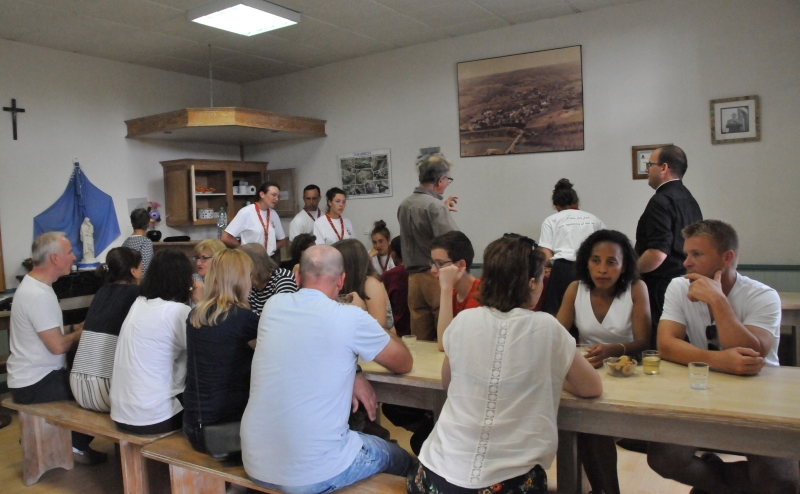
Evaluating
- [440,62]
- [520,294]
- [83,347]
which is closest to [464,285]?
[520,294]

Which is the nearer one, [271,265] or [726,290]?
[726,290]

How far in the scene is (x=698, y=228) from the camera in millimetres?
2406

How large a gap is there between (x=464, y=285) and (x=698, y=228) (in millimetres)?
1042

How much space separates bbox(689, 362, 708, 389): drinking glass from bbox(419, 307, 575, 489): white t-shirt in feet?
1.50

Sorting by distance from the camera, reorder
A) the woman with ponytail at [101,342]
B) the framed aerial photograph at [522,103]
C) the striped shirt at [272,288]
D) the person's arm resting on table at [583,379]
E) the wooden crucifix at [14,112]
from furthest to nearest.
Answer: the wooden crucifix at [14,112] → the framed aerial photograph at [522,103] → the striped shirt at [272,288] → the woman with ponytail at [101,342] → the person's arm resting on table at [583,379]

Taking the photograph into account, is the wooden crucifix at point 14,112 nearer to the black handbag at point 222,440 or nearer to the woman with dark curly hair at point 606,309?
the black handbag at point 222,440

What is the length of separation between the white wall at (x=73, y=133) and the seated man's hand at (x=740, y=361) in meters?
6.26

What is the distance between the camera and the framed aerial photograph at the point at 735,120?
504 cm

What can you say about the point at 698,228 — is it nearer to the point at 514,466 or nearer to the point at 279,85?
the point at 514,466

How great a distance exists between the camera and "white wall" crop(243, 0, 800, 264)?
499 cm

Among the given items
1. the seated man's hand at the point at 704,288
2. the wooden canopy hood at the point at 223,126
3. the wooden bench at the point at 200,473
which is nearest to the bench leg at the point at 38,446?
the wooden bench at the point at 200,473

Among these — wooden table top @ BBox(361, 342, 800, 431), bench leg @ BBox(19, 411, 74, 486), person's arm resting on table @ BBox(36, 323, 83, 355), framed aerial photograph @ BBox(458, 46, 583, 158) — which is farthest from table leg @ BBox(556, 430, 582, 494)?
framed aerial photograph @ BBox(458, 46, 583, 158)

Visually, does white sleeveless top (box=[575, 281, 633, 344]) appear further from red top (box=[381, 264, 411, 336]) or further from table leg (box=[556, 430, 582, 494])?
red top (box=[381, 264, 411, 336])

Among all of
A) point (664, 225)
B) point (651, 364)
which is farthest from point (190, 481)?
point (664, 225)
